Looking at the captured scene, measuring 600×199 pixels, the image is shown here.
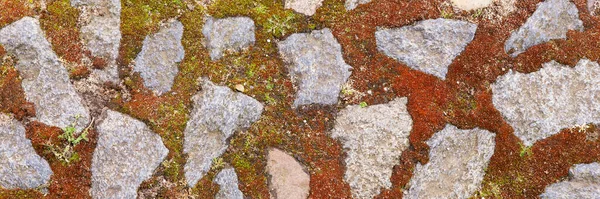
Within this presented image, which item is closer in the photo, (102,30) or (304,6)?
(102,30)

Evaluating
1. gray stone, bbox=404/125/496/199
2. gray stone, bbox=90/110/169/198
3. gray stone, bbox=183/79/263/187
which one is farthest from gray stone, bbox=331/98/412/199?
gray stone, bbox=90/110/169/198

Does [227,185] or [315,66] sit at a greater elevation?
[315,66]

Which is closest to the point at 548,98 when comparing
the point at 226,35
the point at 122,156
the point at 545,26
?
the point at 545,26

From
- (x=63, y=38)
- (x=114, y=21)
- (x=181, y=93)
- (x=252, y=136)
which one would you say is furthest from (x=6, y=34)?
(x=252, y=136)

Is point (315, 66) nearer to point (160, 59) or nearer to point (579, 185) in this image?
point (160, 59)

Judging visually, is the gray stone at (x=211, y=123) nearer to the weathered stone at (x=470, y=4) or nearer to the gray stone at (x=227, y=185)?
the gray stone at (x=227, y=185)

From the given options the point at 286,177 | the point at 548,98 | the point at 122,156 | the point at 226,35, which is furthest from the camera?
the point at 548,98

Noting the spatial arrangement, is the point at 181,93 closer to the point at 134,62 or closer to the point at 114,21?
the point at 134,62
